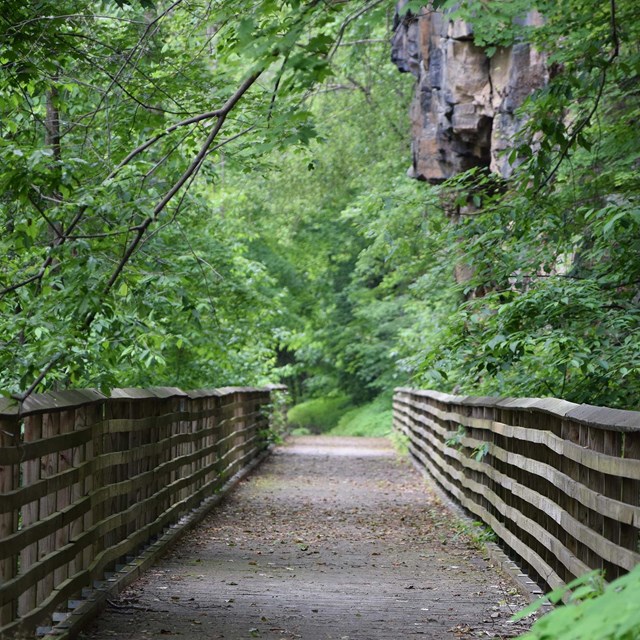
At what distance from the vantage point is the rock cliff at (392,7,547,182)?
16734 millimetres

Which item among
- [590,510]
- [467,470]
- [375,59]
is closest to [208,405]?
[467,470]

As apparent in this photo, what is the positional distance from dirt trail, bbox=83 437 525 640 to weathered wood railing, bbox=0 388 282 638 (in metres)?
0.36

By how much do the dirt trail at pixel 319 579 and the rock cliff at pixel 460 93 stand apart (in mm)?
6742

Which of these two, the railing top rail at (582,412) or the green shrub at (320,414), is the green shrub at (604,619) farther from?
the green shrub at (320,414)

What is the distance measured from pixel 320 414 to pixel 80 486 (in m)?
33.2

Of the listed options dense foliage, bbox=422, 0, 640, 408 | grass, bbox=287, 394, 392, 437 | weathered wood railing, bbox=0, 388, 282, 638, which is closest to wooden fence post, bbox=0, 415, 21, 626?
weathered wood railing, bbox=0, 388, 282, 638

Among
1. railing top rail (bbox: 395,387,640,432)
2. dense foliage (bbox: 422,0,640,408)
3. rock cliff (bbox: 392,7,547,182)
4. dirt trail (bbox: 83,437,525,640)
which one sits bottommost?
dirt trail (bbox: 83,437,525,640)

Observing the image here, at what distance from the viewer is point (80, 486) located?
614cm

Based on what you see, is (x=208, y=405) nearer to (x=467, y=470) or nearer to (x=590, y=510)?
(x=467, y=470)

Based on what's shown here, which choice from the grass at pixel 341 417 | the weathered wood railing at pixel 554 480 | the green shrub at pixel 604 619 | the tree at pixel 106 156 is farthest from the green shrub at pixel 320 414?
the green shrub at pixel 604 619

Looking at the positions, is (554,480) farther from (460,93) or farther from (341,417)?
(341,417)

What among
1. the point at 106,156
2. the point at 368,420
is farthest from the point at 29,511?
the point at 368,420

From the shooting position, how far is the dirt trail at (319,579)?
6.09 m

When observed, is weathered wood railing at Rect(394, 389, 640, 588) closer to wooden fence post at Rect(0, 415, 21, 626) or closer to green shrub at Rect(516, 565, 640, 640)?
green shrub at Rect(516, 565, 640, 640)
